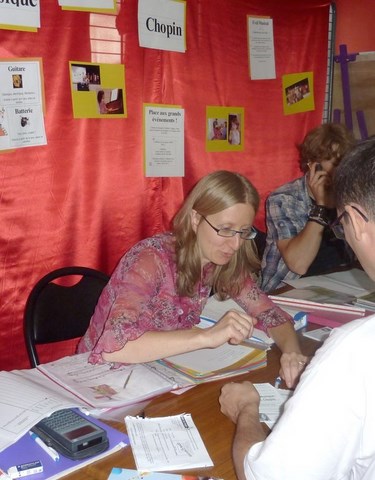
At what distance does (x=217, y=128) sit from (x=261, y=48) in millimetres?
555

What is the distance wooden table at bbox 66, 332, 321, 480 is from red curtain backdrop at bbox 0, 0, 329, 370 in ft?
3.84

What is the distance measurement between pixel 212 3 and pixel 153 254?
166 cm

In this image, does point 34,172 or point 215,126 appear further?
point 215,126

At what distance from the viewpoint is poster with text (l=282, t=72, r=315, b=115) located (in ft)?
11.0

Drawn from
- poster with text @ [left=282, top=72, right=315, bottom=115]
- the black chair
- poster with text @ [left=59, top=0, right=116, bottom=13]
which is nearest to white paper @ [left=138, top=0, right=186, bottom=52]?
poster with text @ [left=59, top=0, right=116, bottom=13]

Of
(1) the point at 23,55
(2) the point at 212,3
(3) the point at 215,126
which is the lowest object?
(3) the point at 215,126

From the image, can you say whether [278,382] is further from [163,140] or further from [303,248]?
[163,140]

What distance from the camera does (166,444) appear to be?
1.16 meters

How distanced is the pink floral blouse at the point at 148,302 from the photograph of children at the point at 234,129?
50.7 inches

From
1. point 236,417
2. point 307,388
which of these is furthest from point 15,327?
point 307,388

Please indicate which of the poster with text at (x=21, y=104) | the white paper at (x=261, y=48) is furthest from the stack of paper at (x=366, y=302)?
the white paper at (x=261, y=48)

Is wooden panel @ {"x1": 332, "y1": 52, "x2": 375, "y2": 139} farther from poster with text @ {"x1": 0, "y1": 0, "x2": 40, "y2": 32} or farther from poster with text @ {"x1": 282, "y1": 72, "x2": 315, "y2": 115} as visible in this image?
poster with text @ {"x1": 0, "y1": 0, "x2": 40, "y2": 32}

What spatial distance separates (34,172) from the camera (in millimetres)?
2301

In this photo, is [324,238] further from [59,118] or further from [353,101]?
[59,118]
